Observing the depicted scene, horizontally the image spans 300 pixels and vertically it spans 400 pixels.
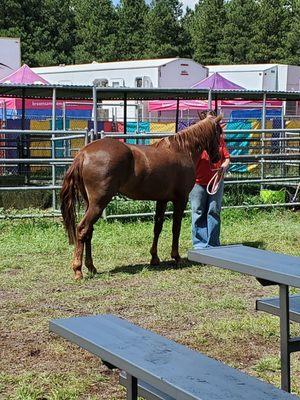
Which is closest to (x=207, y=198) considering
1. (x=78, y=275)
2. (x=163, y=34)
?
(x=78, y=275)

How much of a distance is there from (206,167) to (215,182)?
0.21 metres

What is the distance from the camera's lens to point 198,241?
328 inches

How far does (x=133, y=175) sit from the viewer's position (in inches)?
292

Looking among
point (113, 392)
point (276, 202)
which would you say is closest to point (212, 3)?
point (276, 202)

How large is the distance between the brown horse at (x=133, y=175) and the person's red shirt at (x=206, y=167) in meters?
0.10

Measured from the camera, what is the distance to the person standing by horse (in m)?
8.13

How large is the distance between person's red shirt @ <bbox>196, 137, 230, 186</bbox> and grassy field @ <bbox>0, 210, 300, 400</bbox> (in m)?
0.94

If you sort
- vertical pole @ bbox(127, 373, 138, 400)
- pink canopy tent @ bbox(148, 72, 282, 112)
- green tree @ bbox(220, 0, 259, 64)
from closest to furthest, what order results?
vertical pole @ bbox(127, 373, 138, 400) → pink canopy tent @ bbox(148, 72, 282, 112) → green tree @ bbox(220, 0, 259, 64)

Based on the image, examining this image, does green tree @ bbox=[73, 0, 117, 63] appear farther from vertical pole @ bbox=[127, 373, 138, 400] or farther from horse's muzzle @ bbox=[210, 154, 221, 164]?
vertical pole @ bbox=[127, 373, 138, 400]

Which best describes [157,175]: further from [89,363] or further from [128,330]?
[128,330]

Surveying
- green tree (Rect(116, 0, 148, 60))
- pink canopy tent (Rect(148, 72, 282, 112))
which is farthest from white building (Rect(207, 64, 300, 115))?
green tree (Rect(116, 0, 148, 60))

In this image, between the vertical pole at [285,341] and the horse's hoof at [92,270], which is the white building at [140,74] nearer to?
the horse's hoof at [92,270]

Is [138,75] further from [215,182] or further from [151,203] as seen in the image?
[215,182]

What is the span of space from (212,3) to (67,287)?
182 ft
